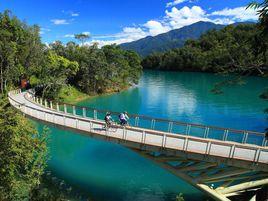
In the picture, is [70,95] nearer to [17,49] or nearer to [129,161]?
[17,49]

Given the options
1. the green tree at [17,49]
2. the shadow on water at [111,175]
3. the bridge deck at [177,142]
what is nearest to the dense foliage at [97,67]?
the green tree at [17,49]

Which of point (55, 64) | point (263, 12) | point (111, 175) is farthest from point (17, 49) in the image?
point (263, 12)

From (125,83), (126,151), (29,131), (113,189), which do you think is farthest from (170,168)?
(125,83)

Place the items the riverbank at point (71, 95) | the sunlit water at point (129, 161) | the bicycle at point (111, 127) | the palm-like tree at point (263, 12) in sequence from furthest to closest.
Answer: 1. the riverbank at point (71, 95)
2. the sunlit water at point (129, 161)
3. the bicycle at point (111, 127)
4. the palm-like tree at point (263, 12)

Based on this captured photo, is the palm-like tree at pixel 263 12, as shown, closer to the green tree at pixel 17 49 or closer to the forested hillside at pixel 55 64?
the forested hillside at pixel 55 64

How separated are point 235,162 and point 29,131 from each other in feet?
35.2

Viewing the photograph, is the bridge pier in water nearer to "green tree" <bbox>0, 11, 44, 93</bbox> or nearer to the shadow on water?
the shadow on water

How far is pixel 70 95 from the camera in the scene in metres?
62.9

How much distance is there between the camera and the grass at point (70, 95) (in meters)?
59.8

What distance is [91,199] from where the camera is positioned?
21.8 meters

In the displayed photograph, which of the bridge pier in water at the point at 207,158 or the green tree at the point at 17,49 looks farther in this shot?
the green tree at the point at 17,49

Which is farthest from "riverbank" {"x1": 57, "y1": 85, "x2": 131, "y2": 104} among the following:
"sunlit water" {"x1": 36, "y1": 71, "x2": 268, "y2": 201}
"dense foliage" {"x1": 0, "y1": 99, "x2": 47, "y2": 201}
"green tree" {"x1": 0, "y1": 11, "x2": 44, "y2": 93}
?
"dense foliage" {"x1": 0, "y1": 99, "x2": 47, "y2": 201}

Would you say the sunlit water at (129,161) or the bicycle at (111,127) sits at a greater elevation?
the bicycle at (111,127)

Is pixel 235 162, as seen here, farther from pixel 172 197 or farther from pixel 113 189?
pixel 113 189
